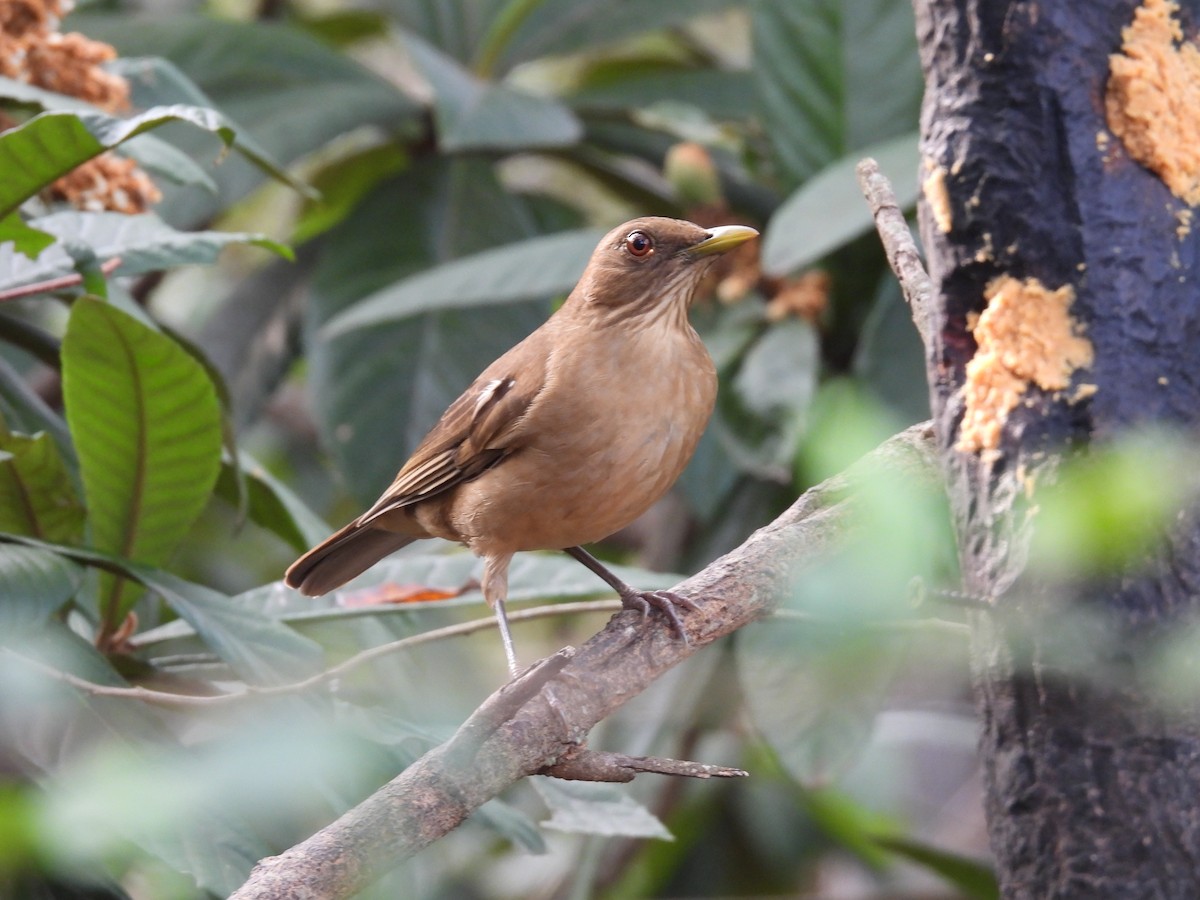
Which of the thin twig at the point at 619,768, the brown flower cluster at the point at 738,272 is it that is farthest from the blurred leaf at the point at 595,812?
the brown flower cluster at the point at 738,272

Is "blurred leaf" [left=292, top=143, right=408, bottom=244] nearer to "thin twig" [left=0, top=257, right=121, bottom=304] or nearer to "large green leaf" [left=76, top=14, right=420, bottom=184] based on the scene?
"large green leaf" [left=76, top=14, right=420, bottom=184]

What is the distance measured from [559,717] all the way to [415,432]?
2.67 meters

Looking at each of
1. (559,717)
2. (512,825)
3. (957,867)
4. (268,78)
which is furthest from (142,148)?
(957,867)

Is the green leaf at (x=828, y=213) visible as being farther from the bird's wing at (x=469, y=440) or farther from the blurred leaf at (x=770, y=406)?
the bird's wing at (x=469, y=440)

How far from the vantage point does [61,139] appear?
227 centimetres

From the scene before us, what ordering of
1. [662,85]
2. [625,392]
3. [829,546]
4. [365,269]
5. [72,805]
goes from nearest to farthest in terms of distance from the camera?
[72,805] < [829,546] < [625,392] < [365,269] < [662,85]

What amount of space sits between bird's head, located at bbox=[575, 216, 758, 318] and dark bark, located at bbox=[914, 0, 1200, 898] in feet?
3.07

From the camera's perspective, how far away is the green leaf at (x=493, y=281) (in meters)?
3.62

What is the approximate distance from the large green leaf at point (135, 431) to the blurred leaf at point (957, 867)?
2.43 m

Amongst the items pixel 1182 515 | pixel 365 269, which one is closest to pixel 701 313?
pixel 365 269

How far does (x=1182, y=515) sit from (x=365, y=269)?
3.62m

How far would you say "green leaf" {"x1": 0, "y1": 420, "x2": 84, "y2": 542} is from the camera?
2.46 metres

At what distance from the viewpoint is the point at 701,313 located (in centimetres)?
405

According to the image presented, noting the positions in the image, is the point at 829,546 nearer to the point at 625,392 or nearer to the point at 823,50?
the point at 625,392
